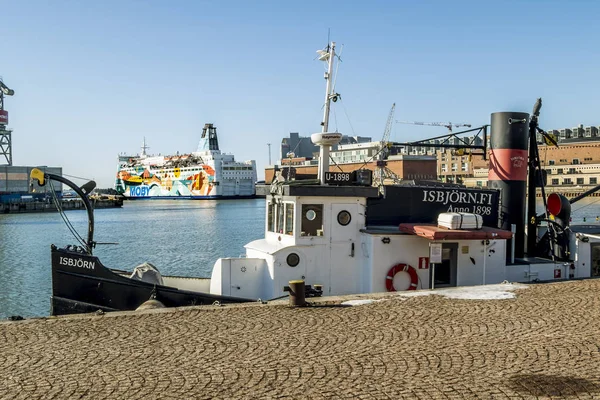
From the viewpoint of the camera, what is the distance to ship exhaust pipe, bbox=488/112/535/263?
19.7 m

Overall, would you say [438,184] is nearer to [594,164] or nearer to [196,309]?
[196,309]

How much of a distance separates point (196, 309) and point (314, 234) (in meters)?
4.57

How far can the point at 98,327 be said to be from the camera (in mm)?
12156

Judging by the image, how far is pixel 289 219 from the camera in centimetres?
1722

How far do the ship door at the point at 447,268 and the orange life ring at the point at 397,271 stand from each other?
696mm

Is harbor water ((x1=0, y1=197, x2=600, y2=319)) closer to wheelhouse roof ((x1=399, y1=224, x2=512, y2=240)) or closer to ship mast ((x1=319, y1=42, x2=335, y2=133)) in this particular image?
ship mast ((x1=319, y1=42, x2=335, y2=133))

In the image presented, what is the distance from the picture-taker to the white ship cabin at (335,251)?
55.1 ft

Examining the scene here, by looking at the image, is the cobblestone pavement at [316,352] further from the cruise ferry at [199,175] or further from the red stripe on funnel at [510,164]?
the cruise ferry at [199,175]

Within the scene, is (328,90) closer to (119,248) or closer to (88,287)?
(88,287)

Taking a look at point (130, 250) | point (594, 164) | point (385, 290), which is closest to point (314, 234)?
point (385, 290)

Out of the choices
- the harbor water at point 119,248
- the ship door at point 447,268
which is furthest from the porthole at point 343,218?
the harbor water at point 119,248

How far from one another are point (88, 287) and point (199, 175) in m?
153

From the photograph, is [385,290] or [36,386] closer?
[36,386]

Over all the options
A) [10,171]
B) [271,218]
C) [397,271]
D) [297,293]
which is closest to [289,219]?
[271,218]
